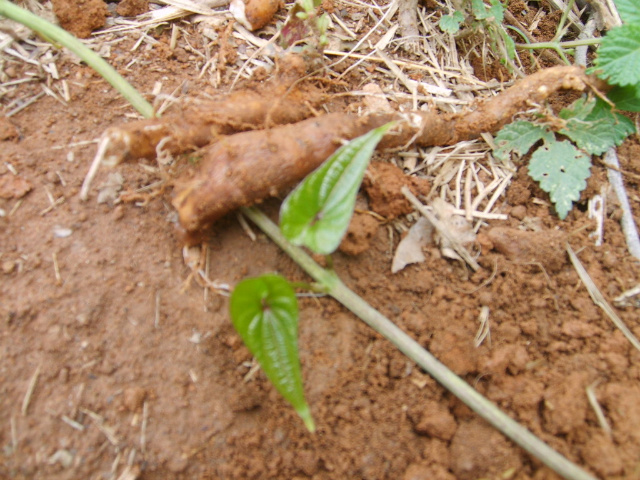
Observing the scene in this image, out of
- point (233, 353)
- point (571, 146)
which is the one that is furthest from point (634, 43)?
point (233, 353)

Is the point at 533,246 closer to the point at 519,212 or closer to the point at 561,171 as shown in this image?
the point at 519,212

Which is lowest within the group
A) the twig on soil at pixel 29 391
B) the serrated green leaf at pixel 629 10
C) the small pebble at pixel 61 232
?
the twig on soil at pixel 29 391

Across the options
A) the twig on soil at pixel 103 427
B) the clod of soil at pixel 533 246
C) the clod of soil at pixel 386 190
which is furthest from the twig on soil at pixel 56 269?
the clod of soil at pixel 533 246

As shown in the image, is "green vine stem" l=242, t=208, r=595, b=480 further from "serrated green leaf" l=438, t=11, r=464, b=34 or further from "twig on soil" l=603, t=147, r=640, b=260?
"serrated green leaf" l=438, t=11, r=464, b=34

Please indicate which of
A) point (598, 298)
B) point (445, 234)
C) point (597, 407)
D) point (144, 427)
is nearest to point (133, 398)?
point (144, 427)

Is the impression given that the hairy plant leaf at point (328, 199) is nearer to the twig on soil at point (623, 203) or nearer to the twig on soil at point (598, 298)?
the twig on soil at point (598, 298)

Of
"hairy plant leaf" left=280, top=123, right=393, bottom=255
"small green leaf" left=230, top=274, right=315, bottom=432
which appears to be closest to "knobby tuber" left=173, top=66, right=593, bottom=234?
"hairy plant leaf" left=280, top=123, right=393, bottom=255
